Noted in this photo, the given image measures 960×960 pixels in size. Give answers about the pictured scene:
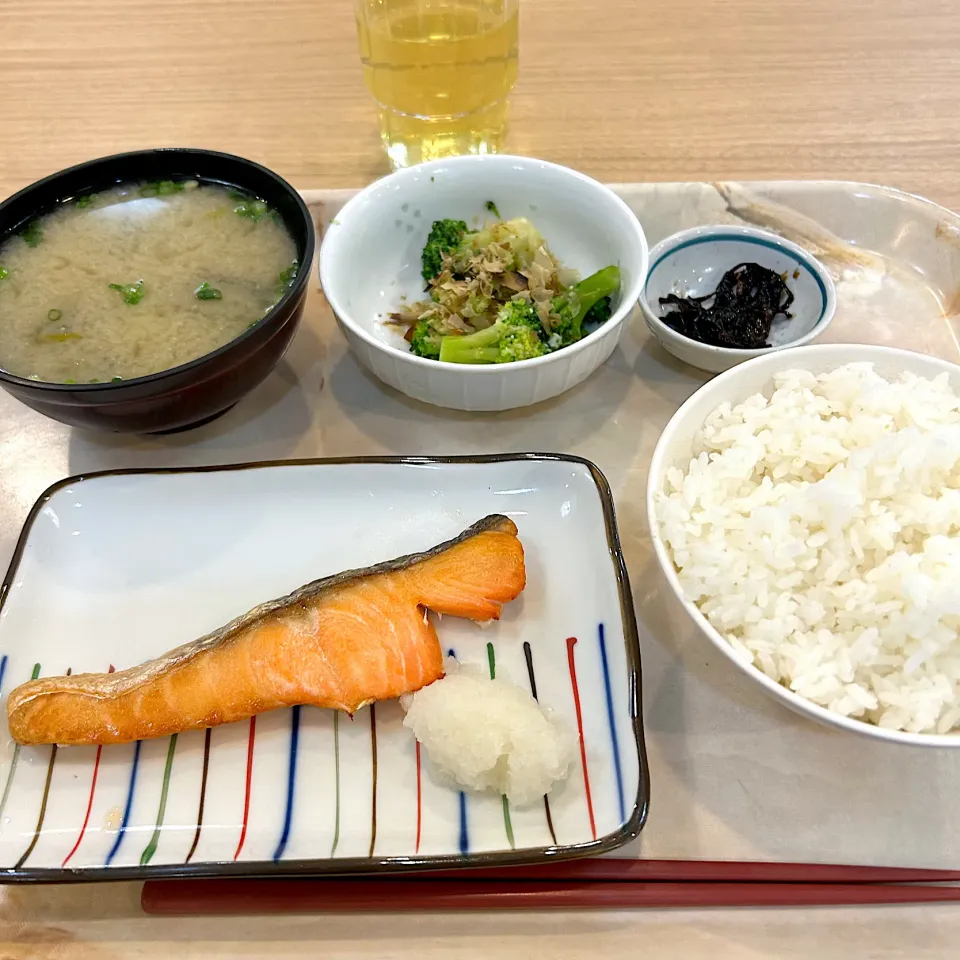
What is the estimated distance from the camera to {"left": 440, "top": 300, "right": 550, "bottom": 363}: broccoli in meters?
1.79

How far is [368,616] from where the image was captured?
1.46 meters

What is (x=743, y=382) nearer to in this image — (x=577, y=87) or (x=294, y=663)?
(x=294, y=663)

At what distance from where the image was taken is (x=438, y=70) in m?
2.30

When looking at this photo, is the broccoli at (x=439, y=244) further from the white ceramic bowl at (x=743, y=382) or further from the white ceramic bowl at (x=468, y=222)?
the white ceramic bowl at (x=743, y=382)

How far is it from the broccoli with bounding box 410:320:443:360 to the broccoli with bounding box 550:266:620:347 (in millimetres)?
297

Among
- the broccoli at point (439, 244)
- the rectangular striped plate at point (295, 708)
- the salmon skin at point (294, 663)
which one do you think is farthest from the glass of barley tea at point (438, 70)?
the salmon skin at point (294, 663)

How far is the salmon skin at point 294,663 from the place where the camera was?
1385mm

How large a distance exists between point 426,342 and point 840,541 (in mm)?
1051

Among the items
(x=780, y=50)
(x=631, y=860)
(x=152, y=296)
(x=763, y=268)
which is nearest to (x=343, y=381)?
(x=152, y=296)

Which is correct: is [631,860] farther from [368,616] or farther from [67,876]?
[67,876]

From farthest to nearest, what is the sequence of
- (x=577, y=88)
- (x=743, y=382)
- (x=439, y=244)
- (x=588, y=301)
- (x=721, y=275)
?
(x=577, y=88), (x=721, y=275), (x=439, y=244), (x=588, y=301), (x=743, y=382)

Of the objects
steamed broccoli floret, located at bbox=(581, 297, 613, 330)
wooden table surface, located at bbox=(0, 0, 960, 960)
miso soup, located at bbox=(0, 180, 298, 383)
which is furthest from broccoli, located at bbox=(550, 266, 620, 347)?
wooden table surface, located at bbox=(0, 0, 960, 960)

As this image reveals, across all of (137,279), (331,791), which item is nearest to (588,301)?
(137,279)

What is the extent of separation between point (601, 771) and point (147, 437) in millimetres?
1374
